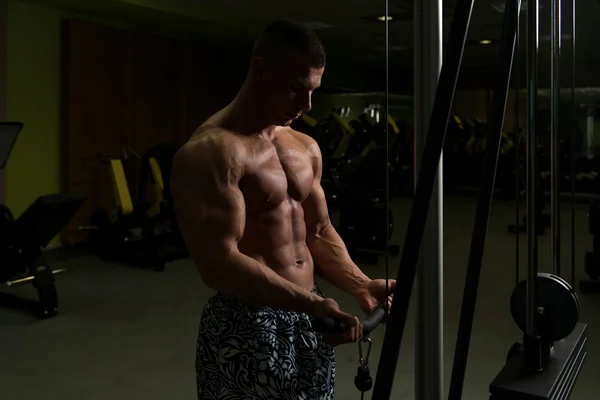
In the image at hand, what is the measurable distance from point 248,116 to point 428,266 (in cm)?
42

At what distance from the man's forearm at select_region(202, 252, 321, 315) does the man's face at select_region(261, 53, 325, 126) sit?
26cm

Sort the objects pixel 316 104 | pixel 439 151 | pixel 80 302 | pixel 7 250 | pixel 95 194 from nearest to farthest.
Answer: pixel 439 151 < pixel 7 250 < pixel 80 302 < pixel 95 194 < pixel 316 104

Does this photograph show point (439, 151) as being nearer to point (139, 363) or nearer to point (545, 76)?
point (545, 76)

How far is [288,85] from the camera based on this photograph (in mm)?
993

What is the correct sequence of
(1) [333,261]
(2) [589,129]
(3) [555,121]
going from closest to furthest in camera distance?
(3) [555,121] → (1) [333,261] → (2) [589,129]

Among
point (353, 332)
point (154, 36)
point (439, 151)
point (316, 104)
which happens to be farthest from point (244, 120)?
point (316, 104)

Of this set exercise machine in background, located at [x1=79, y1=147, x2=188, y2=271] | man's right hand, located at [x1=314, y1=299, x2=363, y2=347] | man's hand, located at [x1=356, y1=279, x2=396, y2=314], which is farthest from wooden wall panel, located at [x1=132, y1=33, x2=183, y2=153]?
man's right hand, located at [x1=314, y1=299, x2=363, y2=347]

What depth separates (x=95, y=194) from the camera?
5.94 m

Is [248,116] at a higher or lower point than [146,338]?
higher

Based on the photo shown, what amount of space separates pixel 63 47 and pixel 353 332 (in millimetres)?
5444

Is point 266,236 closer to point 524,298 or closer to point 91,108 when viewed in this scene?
point 524,298

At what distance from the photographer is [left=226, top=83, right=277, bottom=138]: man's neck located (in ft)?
3.48

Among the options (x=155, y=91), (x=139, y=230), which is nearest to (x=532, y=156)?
(x=139, y=230)

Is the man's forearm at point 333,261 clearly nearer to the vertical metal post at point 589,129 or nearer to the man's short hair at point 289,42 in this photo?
the man's short hair at point 289,42
